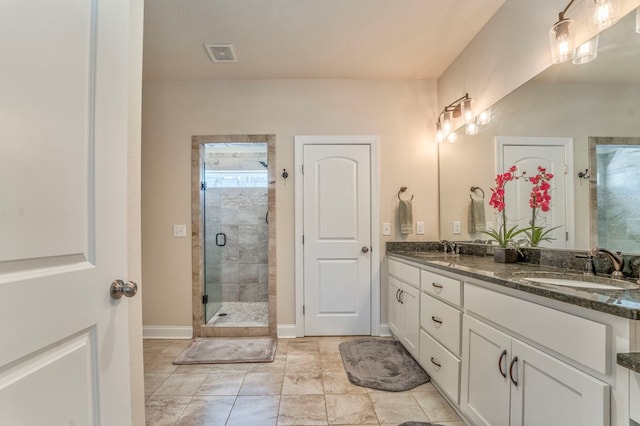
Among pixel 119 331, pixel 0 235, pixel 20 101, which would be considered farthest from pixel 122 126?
pixel 119 331

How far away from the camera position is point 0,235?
59cm

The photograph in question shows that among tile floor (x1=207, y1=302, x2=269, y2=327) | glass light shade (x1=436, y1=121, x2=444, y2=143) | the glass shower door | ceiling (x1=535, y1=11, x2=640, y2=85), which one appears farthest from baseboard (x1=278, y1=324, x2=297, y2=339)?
ceiling (x1=535, y1=11, x2=640, y2=85)

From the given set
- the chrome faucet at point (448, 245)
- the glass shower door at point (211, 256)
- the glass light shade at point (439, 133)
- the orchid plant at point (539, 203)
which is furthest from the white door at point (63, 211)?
the glass light shade at point (439, 133)

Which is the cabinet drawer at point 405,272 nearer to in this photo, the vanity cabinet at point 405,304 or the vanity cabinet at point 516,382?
the vanity cabinet at point 405,304

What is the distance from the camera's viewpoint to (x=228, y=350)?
2652 mm

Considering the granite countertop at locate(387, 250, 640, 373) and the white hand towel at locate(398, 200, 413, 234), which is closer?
the granite countertop at locate(387, 250, 640, 373)

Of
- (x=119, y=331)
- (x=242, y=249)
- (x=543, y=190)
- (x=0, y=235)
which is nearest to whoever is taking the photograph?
(x=0, y=235)

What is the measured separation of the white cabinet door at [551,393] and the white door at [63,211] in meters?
1.45

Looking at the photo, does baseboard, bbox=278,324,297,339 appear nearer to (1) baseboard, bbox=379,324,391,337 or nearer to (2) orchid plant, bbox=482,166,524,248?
(1) baseboard, bbox=379,324,391,337

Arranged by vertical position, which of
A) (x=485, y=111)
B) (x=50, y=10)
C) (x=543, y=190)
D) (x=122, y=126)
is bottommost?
(x=543, y=190)

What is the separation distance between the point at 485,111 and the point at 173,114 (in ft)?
9.60

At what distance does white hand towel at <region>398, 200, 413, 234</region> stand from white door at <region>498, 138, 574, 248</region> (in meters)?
0.94

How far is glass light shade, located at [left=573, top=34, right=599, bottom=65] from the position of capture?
1.45 meters

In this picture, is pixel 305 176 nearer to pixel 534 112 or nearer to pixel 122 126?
pixel 534 112
